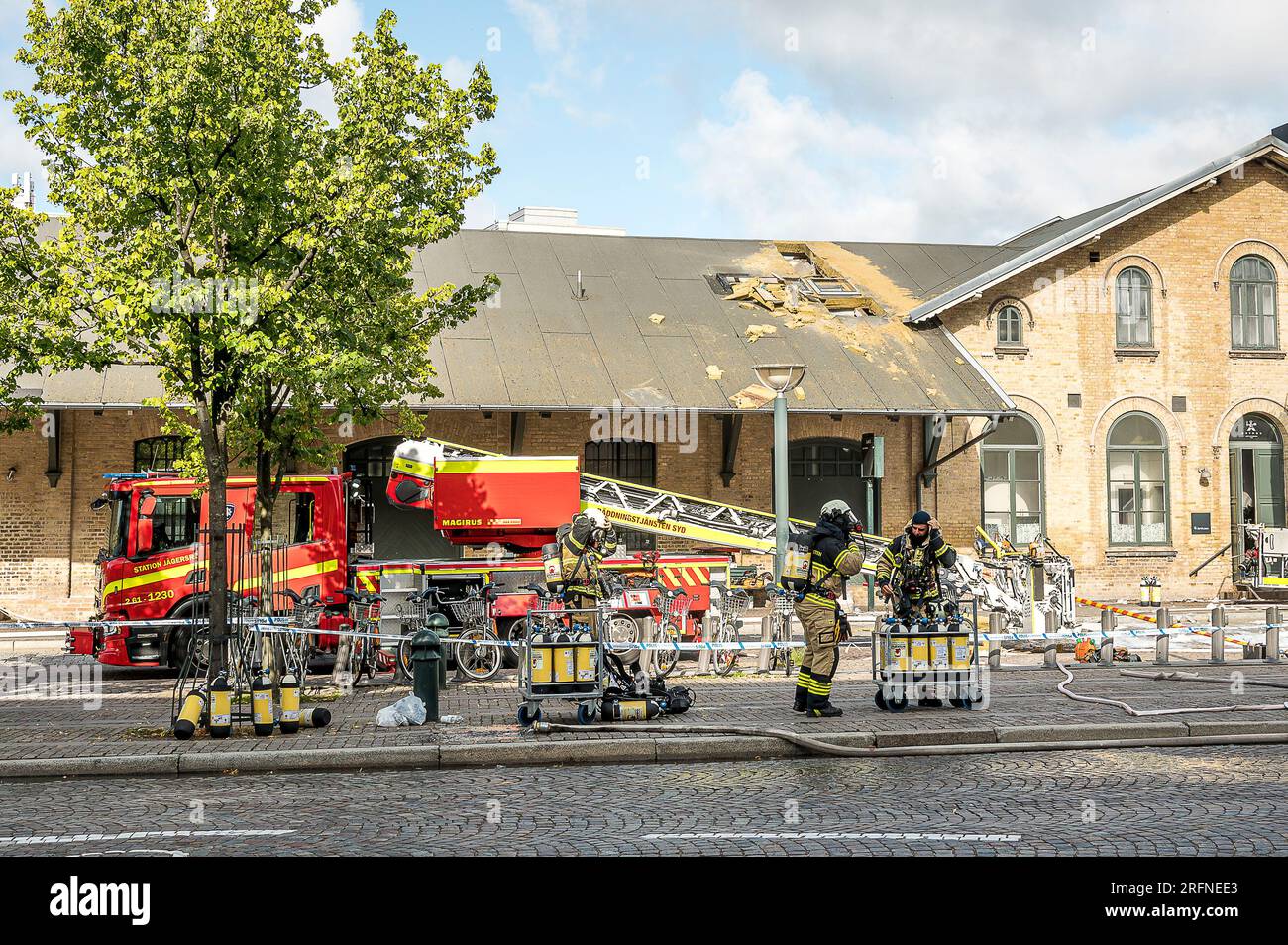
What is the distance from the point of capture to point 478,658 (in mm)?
14812

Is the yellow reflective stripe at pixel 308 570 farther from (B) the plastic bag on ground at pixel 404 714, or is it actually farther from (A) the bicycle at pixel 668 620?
(B) the plastic bag on ground at pixel 404 714

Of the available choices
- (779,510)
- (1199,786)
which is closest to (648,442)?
(779,510)

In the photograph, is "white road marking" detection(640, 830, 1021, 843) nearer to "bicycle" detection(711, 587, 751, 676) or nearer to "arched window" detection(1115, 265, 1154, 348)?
"bicycle" detection(711, 587, 751, 676)

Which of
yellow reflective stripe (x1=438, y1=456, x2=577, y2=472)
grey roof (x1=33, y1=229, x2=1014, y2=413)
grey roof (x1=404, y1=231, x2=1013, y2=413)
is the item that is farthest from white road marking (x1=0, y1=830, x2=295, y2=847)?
grey roof (x1=404, y1=231, x2=1013, y2=413)

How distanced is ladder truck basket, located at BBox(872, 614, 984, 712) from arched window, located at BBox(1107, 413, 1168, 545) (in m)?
16.7

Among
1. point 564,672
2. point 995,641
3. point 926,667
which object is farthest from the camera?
point 995,641

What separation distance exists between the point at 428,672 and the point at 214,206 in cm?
493

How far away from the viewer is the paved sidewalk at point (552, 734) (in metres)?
9.25

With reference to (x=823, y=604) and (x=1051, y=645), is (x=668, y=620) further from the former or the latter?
(x=823, y=604)

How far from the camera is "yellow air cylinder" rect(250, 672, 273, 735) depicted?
33.2ft

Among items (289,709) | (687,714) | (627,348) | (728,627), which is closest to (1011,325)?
(627,348)

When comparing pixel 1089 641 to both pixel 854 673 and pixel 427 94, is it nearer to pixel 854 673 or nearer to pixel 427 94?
pixel 854 673

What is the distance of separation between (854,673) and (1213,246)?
57.2 ft

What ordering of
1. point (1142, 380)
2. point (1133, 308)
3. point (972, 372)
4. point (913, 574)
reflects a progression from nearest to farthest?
point (913, 574)
point (972, 372)
point (1142, 380)
point (1133, 308)
